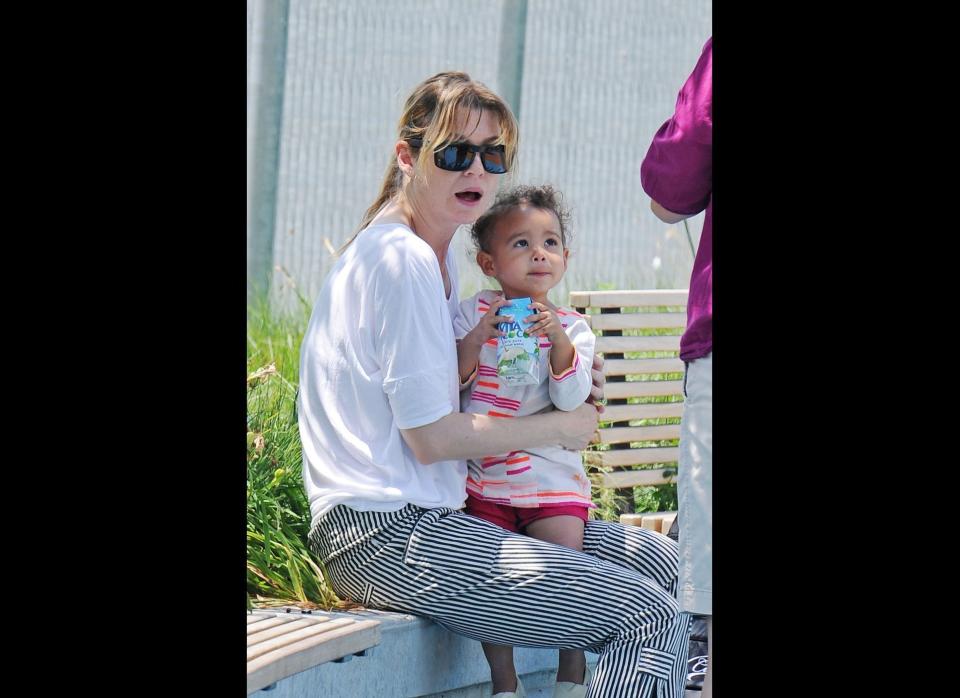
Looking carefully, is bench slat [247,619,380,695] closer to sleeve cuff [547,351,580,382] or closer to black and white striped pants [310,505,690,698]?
black and white striped pants [310,505,690,698]

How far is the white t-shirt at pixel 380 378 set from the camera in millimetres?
2645

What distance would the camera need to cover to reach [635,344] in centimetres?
453

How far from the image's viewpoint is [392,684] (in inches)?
108

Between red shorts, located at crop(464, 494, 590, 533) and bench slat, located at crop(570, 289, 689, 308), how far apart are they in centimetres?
163

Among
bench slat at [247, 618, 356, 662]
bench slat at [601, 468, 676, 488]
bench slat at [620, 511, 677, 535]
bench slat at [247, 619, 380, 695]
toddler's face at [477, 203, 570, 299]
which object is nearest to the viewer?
bench slat at [247, 619, 380, 695]

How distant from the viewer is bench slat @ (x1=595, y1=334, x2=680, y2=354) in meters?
4.48

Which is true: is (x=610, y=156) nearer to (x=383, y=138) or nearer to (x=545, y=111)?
(x=545, y=111)

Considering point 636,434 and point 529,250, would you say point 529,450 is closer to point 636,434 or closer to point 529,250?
point 529,250

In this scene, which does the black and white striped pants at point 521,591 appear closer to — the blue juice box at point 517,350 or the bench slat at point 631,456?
the blue juice box at point 517,350

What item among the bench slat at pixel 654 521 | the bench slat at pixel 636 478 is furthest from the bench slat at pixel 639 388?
the bench slat at pixel 654 521

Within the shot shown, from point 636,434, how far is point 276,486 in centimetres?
160

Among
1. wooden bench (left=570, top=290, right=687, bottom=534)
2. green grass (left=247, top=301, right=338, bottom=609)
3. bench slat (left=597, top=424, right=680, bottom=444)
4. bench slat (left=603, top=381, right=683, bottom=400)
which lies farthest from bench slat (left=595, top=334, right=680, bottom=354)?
green grass (left=247, top=301, right=338, bottom=609)

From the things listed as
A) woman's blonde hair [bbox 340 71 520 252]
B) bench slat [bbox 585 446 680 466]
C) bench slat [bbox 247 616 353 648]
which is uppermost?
woman's blonde hair [bbox 340 71 520 252]
